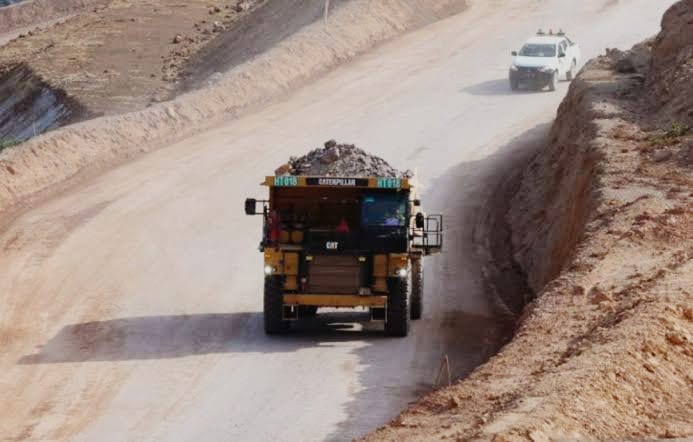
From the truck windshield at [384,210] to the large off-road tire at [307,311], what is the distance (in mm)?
2723

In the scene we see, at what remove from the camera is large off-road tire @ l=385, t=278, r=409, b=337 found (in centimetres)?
2625

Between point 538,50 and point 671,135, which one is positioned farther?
point 538,50

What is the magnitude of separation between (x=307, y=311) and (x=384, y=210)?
3.35 m

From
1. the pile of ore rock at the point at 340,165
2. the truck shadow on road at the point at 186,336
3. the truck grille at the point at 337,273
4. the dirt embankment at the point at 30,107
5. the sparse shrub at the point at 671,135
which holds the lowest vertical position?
the truck shadow on road at the point at 186,336

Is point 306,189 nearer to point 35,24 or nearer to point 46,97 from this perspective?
point 46,97

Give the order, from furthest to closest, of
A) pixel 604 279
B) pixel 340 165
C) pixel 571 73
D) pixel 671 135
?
pixel 571 73
pixel 671 135
pixel 340 165
pixel 604 279

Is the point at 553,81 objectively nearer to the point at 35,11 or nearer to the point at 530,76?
the point at 530,76

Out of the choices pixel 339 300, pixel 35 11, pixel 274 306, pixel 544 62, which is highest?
pixel 35 11

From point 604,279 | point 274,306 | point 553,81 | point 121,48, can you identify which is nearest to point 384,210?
point 274,306

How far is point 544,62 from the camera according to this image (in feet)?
170

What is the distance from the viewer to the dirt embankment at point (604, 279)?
1692 centimetres

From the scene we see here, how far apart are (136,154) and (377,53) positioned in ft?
48.4

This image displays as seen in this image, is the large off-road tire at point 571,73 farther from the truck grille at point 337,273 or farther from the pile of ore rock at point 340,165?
the truck grille at point 337,273

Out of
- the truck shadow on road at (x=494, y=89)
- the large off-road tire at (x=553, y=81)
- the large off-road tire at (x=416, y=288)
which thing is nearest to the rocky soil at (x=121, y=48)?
Result: the truck shadow on road at (x=494, y=89)
